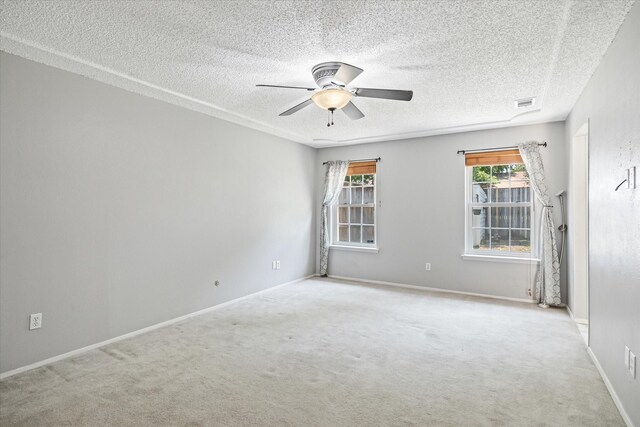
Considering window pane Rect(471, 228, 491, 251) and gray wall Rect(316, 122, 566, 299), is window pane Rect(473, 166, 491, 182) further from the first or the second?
window pane Rect(471, 228, 491, 251)

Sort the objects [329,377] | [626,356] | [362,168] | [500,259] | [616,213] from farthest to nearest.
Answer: [362,168] → [500,259] → [329,377] → [616,213] → [626,356]

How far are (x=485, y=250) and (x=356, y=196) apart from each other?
2.32 metres

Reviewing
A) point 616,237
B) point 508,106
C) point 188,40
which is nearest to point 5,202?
point 188,40

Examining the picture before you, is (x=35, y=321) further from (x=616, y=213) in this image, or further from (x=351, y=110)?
(x=616, y=213)

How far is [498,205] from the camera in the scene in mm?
5070

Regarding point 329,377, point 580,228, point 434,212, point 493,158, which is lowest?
point 329,377

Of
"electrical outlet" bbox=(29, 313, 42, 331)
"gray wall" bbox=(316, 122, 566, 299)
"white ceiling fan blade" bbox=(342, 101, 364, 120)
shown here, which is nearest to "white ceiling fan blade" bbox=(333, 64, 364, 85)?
"white ceiling fan blade" bbox=(342, 101, 364, 120)

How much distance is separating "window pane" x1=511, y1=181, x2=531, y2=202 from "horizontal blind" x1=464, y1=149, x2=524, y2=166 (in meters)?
0.32

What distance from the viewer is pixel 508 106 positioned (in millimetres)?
3973

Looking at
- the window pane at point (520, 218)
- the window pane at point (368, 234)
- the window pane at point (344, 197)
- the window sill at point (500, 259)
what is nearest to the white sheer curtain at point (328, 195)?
the window pane at point (344, 197)

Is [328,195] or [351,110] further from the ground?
[351,110]

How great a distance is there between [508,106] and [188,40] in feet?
11.3

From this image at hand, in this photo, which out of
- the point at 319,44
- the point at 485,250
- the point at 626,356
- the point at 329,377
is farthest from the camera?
the point at 485,250

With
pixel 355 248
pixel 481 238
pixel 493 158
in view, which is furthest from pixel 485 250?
pixel 355 248
